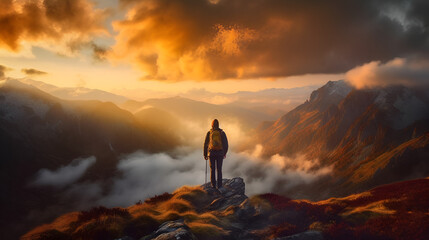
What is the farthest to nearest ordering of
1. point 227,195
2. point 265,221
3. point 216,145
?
point 227,195 < point 216,145 < point 265,221

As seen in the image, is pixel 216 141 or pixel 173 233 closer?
pixel 173 233

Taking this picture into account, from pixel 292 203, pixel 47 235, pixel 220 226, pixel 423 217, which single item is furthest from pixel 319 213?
pixel 47 235

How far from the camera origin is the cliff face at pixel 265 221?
11.7 m

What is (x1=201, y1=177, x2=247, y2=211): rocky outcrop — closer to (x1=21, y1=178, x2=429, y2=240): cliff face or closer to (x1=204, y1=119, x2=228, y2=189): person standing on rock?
(x1=21, y1=178, x2=429, y2=240): cliff face

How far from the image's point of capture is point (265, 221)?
14820 millimetres

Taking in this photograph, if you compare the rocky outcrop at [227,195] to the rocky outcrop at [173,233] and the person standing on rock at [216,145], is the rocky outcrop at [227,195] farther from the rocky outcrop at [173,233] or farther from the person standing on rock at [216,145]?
the rocky outcrop at [173,233]

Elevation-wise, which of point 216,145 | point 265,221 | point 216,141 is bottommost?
point 265,221

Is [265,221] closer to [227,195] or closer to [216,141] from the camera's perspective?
[227,195]

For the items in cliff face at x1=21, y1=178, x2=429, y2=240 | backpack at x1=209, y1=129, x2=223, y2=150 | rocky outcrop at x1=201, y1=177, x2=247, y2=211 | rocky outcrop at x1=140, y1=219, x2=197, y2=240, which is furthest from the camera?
backpack at x1=209, y1=129, x2=223, y2=150

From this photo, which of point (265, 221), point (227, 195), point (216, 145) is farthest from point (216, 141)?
point (265, 221)

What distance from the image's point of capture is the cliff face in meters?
11.7

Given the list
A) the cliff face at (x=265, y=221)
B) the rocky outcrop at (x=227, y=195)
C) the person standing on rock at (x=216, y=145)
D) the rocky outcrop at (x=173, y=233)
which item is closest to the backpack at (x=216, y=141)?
the person standing on rock at (x=216, y=145)

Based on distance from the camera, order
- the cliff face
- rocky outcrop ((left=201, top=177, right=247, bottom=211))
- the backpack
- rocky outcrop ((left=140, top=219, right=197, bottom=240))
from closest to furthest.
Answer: rocky outcrop ((left=140, top=219, right=197, bottom=240)) → the cliff face → rocky outcrop ((left=201, top=177, right=247, bottom=211)) → the backpack

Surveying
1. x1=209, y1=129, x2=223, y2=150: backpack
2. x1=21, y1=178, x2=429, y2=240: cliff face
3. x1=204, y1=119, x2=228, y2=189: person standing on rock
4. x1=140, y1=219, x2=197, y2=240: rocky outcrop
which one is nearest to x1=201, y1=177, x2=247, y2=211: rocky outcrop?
x1=21, y1=178, x2=429, y2=240: cliff face
